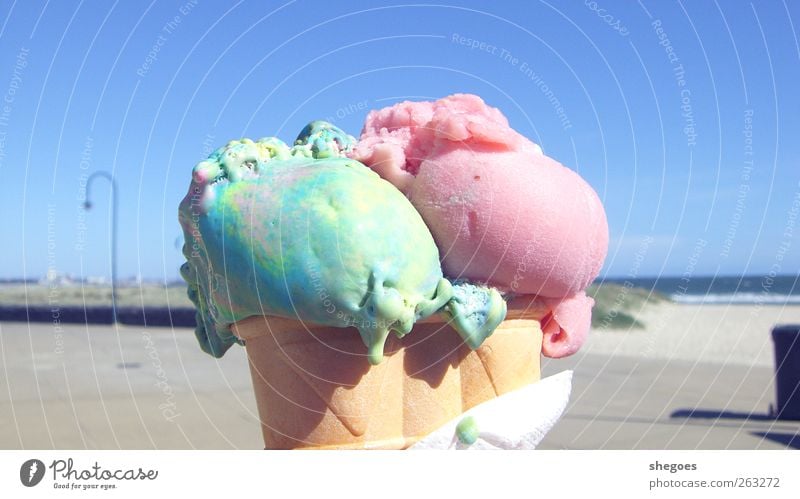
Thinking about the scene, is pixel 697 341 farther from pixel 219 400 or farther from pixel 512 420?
pixel 512 420

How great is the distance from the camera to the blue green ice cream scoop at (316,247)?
2555mm

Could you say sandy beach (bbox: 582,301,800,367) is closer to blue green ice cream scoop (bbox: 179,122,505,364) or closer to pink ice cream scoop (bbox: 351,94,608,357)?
pink ice cream scoop (bbox: 351,94,608,357)

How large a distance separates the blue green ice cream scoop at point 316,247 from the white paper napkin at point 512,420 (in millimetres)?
326

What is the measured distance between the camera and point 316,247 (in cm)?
256

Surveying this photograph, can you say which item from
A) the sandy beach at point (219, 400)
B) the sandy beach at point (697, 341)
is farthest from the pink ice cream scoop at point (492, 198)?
the sandy beach at point (697, 341)

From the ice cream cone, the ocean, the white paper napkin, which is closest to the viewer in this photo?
the ice cream cone

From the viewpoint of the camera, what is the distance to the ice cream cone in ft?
9.08

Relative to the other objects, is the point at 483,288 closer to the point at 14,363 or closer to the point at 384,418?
the point at 384,418

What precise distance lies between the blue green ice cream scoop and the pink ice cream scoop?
0.11 m

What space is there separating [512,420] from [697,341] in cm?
1651

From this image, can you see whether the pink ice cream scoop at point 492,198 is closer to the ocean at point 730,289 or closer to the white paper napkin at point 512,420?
the white paper napkin at point 512,420

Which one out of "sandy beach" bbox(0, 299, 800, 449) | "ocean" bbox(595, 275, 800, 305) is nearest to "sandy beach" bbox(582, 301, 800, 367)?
"sandy beach" bbox(0, 299, 800, 449)
